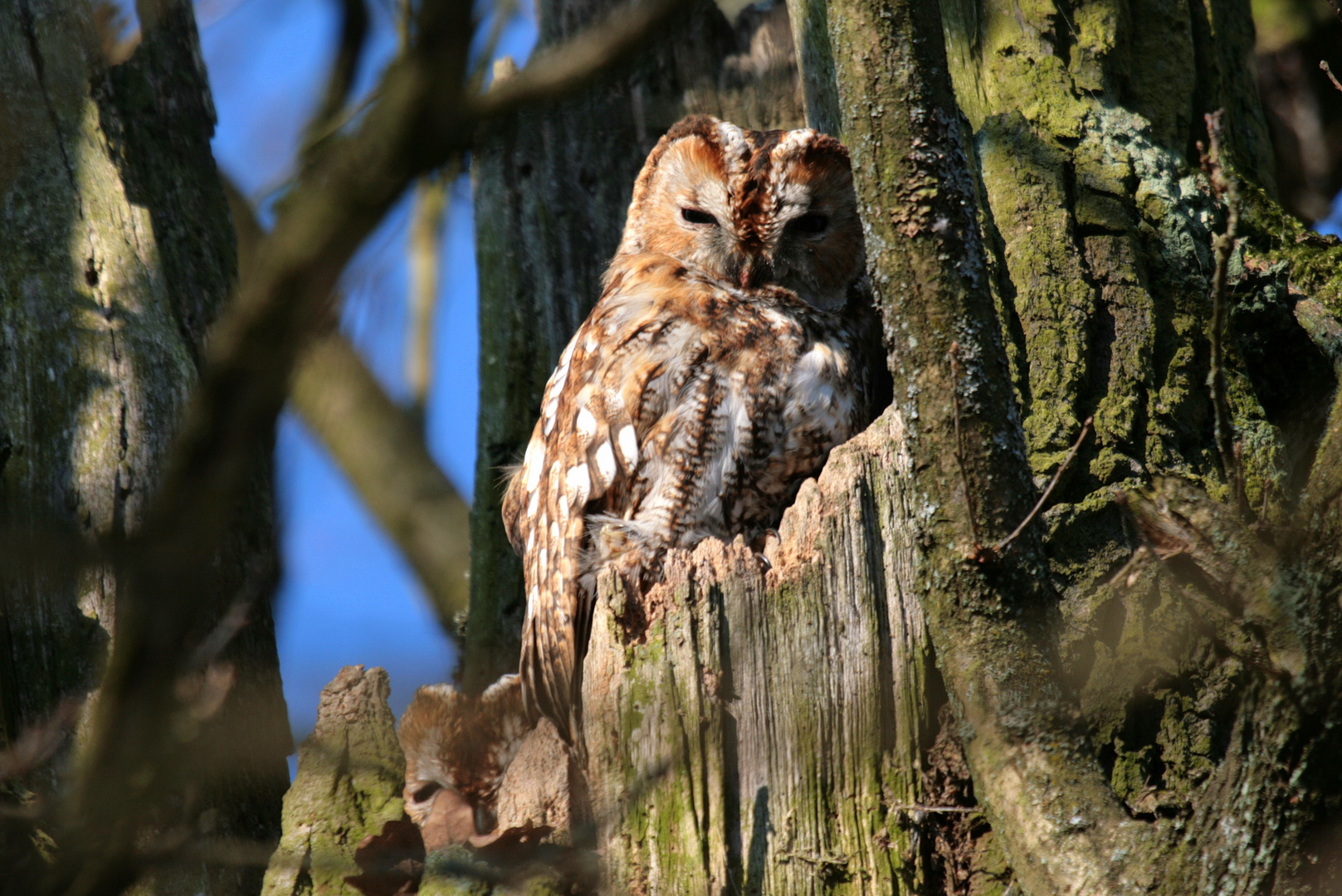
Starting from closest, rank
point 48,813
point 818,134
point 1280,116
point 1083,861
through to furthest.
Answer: point 1083,861 → point 48,813 → point 818,134 → point 1280,116

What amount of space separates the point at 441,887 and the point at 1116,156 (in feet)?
6.33

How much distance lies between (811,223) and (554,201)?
1022 millimetres

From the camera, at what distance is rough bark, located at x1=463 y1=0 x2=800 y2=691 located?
11.5ft

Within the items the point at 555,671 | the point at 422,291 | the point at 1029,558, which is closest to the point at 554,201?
the point at 555,671

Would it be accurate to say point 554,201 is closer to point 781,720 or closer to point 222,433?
point 781,720

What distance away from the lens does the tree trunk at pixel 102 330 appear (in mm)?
2605

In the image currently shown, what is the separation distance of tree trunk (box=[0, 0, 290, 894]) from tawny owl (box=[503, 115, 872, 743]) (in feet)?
2.14

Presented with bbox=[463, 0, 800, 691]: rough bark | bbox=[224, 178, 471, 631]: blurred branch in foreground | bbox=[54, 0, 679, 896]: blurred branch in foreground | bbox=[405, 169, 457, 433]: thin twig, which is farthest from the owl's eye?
bbox=[405, 169, 457, 433]: thin twig

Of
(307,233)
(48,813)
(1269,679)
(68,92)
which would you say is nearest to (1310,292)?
(1269,679)

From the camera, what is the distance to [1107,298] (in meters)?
2.29

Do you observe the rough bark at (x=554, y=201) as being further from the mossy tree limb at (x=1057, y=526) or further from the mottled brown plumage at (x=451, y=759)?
the mottled brown plumage at (x=451, y=759)

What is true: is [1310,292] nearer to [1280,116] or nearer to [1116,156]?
[1116,156]

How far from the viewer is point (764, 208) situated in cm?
280

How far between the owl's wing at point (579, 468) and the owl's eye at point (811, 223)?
0.38 m
